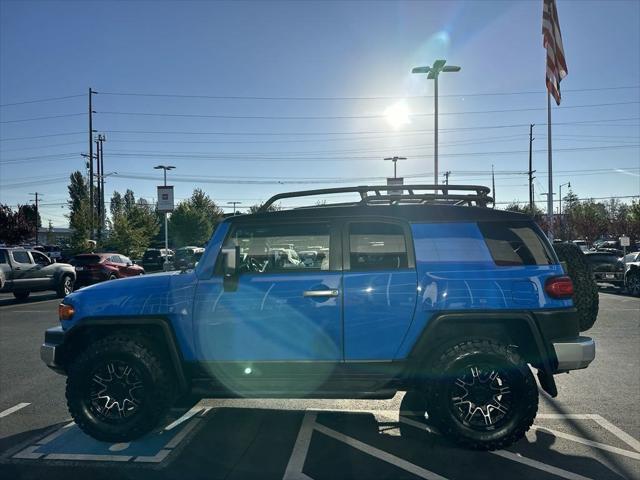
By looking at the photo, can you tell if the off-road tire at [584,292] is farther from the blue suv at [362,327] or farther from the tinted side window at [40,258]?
the tinted side window at [40,258]

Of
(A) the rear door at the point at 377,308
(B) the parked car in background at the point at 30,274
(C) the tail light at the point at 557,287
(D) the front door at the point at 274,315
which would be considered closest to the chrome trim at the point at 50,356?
(D) the front door at the point at 274,315

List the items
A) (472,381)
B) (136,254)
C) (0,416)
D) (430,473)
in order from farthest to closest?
(136,254)
(0,416)
(472,381)
(430,473)

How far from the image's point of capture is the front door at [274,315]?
3770 millimetres

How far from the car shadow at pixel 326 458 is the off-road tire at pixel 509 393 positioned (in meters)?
0.14

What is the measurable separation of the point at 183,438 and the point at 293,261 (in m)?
1.85

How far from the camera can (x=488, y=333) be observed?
3867 mm

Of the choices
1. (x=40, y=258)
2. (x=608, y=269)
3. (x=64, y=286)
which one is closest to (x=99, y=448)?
(x=64, y=286)

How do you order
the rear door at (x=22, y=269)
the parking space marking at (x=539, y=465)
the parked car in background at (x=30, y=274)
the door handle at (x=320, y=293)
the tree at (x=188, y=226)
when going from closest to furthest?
the parking space marking at (x=539, y=465) < the door handle at (x=320, y=293) < the parked car in background at (x=30, y=274) < the rear door at (x=22, y=269) < the tree at (x=188, y=226)

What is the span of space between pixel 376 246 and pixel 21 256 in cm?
1623

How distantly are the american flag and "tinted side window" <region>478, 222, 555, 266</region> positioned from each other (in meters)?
12.5

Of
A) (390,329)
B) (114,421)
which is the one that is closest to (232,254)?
(390,329)

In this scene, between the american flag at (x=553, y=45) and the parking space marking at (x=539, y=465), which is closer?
the parking space marking at (x=539, y=465)

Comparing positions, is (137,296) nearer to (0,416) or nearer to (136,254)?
(0,416)

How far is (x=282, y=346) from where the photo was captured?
379cm
